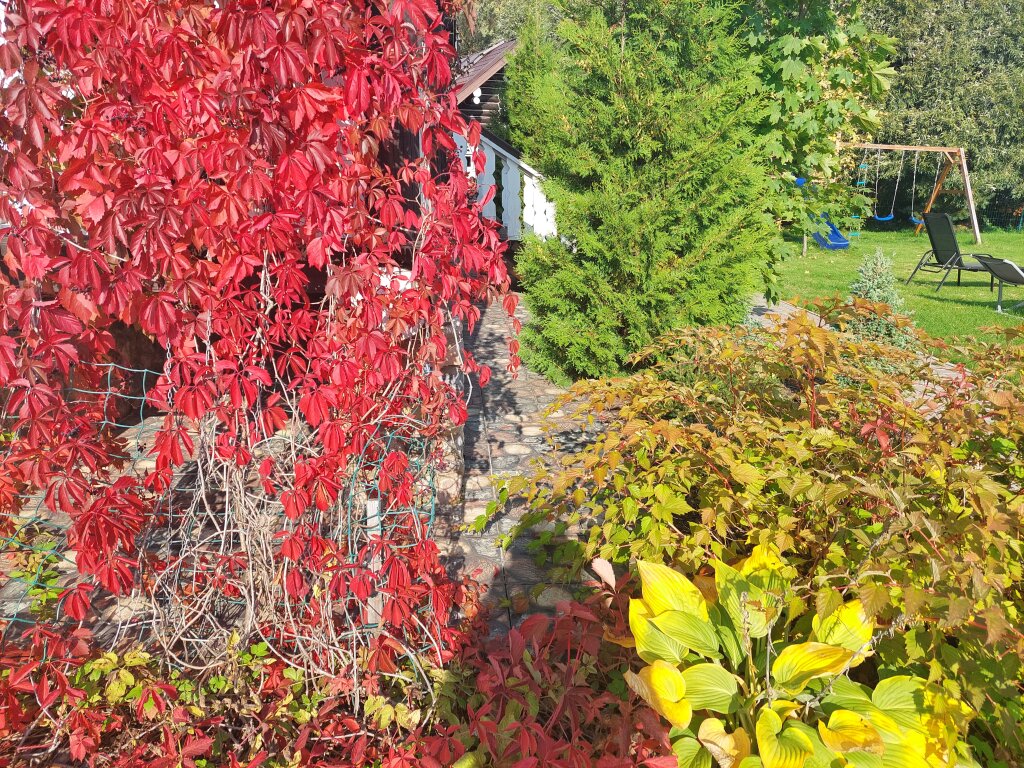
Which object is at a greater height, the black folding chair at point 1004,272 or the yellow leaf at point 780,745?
the yellow leaf at point 780,745

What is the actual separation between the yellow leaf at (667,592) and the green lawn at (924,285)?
1.52 metres

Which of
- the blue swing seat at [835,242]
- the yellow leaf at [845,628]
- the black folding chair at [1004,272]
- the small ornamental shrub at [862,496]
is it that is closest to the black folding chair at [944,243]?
the black folding chair at [1004,272]

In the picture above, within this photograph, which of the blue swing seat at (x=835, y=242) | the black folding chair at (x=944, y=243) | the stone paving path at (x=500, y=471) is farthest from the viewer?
the blue swing seat at (x=835, y=242)

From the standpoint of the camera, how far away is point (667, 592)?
2.08 metres

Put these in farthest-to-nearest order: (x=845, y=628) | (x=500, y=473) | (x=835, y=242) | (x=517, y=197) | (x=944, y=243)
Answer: (x=835, y=242)
(x=944, y=243)
(x=517, y=197)
(x=500, y=473)
(x=845, y=628)

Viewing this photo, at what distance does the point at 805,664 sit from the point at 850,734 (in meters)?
0.21

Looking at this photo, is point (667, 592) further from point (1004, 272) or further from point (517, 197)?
point (1004, 272)

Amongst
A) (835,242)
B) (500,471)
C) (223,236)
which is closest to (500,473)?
(500,471)

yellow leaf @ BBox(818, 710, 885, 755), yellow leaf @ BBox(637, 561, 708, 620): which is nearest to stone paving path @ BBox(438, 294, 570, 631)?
yellow leaf @ BBox(637, 561, 708, 620)

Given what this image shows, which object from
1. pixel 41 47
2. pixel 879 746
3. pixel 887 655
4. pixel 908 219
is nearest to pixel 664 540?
pixel 887 655

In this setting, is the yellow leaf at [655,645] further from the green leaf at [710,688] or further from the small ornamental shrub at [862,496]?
the small ornamental shrub at [862,496]

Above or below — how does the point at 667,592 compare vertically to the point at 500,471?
above

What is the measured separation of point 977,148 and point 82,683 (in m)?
22.4

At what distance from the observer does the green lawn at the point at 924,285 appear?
7.64 metres
